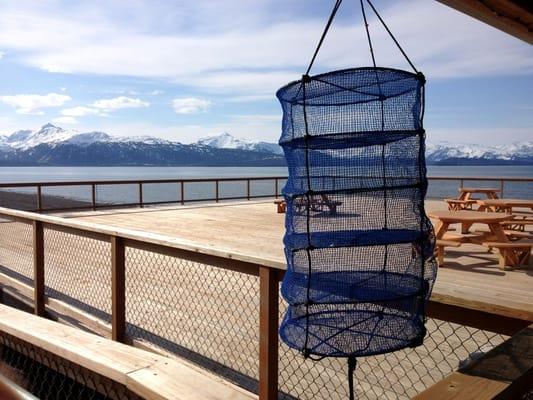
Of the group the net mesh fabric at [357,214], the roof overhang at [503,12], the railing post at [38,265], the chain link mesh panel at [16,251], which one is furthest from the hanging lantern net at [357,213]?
the chain link mesh panel at [16,251]

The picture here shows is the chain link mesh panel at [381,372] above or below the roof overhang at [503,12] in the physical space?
below

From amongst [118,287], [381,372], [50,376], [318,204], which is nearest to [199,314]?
[118,287]

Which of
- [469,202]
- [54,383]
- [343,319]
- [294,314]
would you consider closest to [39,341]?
[294,314]

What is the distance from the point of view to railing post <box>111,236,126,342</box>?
3.21 meters

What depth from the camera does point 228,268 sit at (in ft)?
8.04

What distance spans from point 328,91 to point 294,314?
731mm

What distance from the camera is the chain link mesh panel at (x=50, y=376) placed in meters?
2.56

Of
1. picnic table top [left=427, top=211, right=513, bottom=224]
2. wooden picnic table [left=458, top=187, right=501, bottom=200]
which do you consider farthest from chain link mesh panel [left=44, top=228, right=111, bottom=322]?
wooden picnic table [left=458, top=187, right=501, bottom=200]

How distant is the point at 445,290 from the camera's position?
171 centimetres

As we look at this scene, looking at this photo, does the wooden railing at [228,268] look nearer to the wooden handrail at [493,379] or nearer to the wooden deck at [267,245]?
the wooden deck at [267,245]

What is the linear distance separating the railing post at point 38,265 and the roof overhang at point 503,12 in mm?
3473

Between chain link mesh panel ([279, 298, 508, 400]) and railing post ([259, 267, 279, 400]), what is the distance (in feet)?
1.79

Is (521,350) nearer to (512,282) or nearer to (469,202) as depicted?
(512,282)

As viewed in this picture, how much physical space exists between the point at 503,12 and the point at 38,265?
4.04 metres
